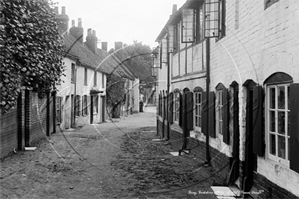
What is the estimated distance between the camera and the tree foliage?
29.5 ft

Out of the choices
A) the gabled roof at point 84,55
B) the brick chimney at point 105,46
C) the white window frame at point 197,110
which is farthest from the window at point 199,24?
the brick chimney at point 105,46

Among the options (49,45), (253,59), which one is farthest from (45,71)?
(253,59)

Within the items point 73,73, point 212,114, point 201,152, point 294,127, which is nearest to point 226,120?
point 212,114

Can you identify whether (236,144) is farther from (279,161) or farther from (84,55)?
(84,55)

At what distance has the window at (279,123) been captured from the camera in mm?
5145

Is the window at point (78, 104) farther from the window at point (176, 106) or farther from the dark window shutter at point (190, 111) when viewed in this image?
the dark window shutter at point (190, 111)

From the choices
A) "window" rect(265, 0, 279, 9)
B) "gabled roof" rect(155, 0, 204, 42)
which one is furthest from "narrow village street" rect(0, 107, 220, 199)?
"gabled roof" rect(155, 0, 204, 42)

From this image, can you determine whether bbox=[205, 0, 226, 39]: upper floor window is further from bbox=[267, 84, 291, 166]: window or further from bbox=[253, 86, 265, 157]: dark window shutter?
bbox=[267, 84, 291, 166]: window

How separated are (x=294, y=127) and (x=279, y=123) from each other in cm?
90

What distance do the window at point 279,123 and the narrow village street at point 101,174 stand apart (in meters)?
2.07

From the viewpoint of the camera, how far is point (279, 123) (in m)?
5.44

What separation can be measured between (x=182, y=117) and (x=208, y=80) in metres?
3.51

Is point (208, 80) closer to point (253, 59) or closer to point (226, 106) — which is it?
point (226, 106)

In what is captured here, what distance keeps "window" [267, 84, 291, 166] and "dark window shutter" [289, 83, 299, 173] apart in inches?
15.0
